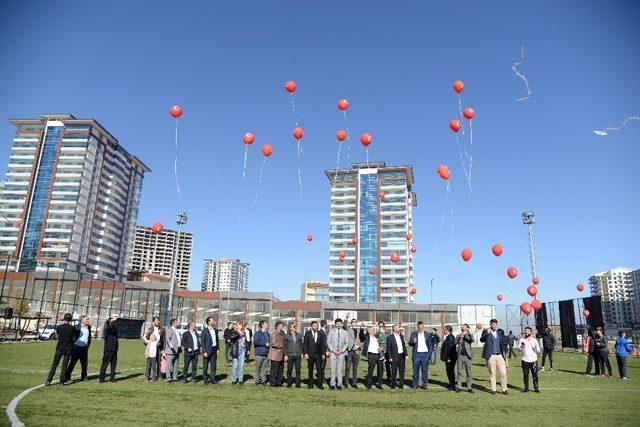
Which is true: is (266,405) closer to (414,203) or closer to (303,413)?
(303,413)

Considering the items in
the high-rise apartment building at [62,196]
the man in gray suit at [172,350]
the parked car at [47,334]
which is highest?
the high-rise apartment building at [62,196]

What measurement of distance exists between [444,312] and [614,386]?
5480 centimetres

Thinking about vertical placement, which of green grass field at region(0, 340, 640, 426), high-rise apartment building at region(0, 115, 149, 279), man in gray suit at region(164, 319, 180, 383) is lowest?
green grass field at region(0, 340, 640, 426)

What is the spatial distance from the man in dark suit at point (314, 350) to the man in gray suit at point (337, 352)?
0.25 meters

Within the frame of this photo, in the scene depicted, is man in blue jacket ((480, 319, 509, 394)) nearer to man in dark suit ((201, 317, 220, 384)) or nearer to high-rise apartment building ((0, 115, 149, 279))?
man in dark suit ((201, 317, 220, 384))

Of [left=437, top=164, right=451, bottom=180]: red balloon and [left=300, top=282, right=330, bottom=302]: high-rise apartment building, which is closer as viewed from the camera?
[left=437, top=164, right=451, bottom=180]: red balloon

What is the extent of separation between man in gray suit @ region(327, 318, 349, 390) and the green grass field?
1.76 ft

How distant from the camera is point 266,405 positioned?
8.36 meters

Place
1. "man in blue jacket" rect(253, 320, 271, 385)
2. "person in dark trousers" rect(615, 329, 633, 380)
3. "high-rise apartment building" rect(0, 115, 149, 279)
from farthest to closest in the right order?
"high-rise apartment building" rect(0, 115, 149, 279) < "person in dark trousers" rect(615, 329, 633, 380) < "man in blue jacket" rect(253, 320, 271, 385)

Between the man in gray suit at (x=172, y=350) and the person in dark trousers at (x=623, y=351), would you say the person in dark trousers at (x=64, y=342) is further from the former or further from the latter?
the person in dark trousers at (x=623, y=351)

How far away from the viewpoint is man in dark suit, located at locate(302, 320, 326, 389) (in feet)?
36.6

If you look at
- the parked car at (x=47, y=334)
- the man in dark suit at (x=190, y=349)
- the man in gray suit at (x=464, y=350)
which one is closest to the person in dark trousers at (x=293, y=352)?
the man in dark suit at (x=190, y=349)

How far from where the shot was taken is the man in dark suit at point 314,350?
1116 cm

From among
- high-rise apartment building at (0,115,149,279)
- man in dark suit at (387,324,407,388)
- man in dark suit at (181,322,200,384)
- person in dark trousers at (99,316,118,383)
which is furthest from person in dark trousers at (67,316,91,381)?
high-rise apartment building at (0,115,149,279)
